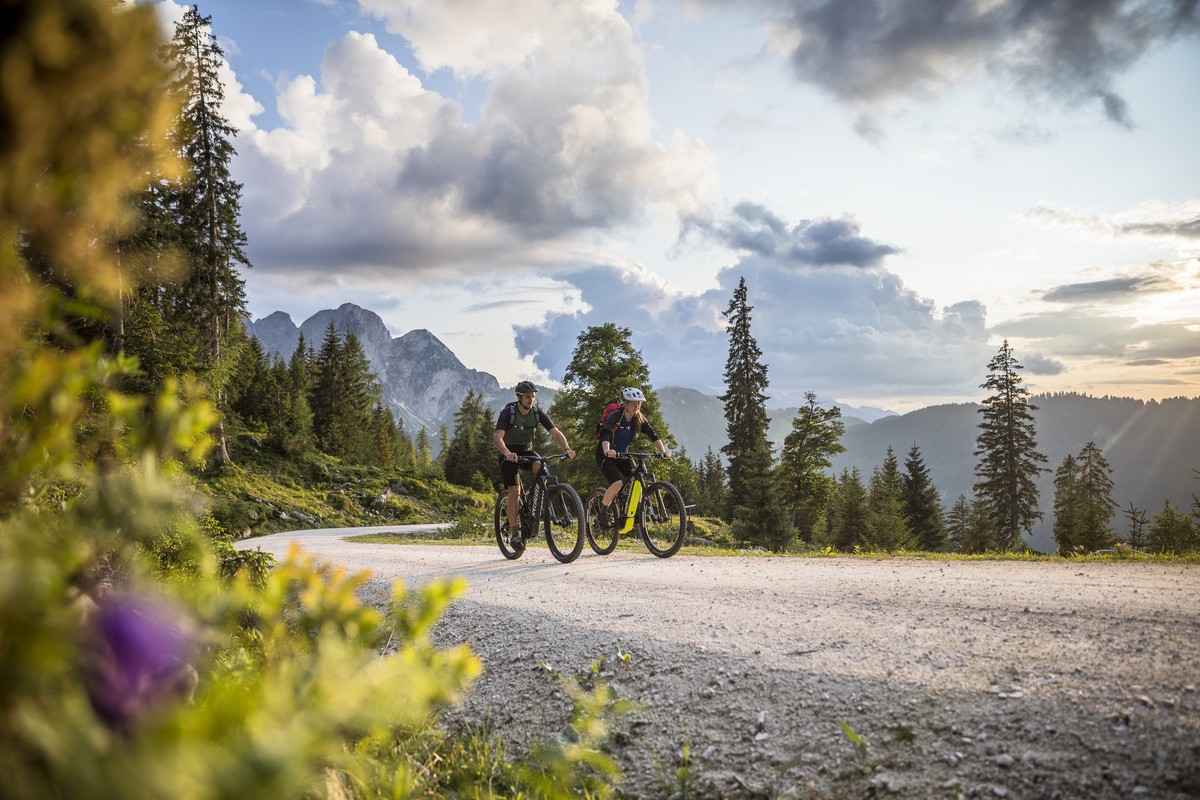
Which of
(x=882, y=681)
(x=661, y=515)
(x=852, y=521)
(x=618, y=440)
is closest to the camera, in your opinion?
(x=882, y=681)

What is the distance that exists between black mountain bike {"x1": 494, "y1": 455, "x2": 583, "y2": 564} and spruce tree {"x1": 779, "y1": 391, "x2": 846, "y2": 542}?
37.5 metres

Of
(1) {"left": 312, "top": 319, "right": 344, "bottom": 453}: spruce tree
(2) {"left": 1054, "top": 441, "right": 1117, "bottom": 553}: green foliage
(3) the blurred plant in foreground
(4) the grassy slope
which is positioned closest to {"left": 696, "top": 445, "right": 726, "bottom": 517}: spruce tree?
(2) {"left": 1054, "top": 441, "right": 1117, "bottom": 553}: green foliage

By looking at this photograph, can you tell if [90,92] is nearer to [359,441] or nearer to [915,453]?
[359,441]

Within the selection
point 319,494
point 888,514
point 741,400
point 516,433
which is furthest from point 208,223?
point 888,514

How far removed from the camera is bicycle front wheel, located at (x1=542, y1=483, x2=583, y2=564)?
9961 mm

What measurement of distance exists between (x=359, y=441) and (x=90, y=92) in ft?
181

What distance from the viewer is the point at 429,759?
11.6 feet

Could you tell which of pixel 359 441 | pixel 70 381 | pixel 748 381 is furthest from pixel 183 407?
pixel 359 441

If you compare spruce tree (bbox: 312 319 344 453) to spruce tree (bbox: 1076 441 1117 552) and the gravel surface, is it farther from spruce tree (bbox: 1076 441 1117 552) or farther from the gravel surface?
spruce tree (bbox: 1076 441 1117 552)

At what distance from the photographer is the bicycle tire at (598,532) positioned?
10.8 m

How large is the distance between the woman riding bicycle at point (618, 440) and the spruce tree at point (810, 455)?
3679 centimetres

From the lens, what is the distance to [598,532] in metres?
11.3

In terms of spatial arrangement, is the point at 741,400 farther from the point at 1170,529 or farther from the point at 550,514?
the point at 550,514

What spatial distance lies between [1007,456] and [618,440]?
4103cm
